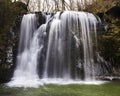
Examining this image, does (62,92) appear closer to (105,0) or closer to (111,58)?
(111,58)

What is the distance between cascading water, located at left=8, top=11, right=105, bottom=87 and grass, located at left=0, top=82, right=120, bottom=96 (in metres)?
2.20

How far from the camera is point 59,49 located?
14547 millimetres

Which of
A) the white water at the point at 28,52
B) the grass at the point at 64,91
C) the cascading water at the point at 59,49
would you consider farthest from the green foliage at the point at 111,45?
the grass at the point at 64,91

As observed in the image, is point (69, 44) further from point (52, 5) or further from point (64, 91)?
point (52, 5)

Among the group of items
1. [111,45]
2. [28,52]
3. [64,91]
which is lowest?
[64,91]

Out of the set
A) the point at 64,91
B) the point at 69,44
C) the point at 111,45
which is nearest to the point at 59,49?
the point at 69,44

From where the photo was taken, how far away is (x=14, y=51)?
14906 millimetres

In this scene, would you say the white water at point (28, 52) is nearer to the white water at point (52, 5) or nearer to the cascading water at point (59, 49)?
the cascading water at point (59, 49)

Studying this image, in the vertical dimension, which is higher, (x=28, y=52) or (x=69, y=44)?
(x=69, y=44)

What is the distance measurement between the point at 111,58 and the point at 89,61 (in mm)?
1317

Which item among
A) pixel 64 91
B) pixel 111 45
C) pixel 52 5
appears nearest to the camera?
pixel 64 91

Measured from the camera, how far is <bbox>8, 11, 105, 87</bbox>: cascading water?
13.9 meters

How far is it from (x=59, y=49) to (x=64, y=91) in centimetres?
465

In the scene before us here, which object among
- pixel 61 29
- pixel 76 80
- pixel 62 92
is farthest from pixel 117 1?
pixel 62 92
